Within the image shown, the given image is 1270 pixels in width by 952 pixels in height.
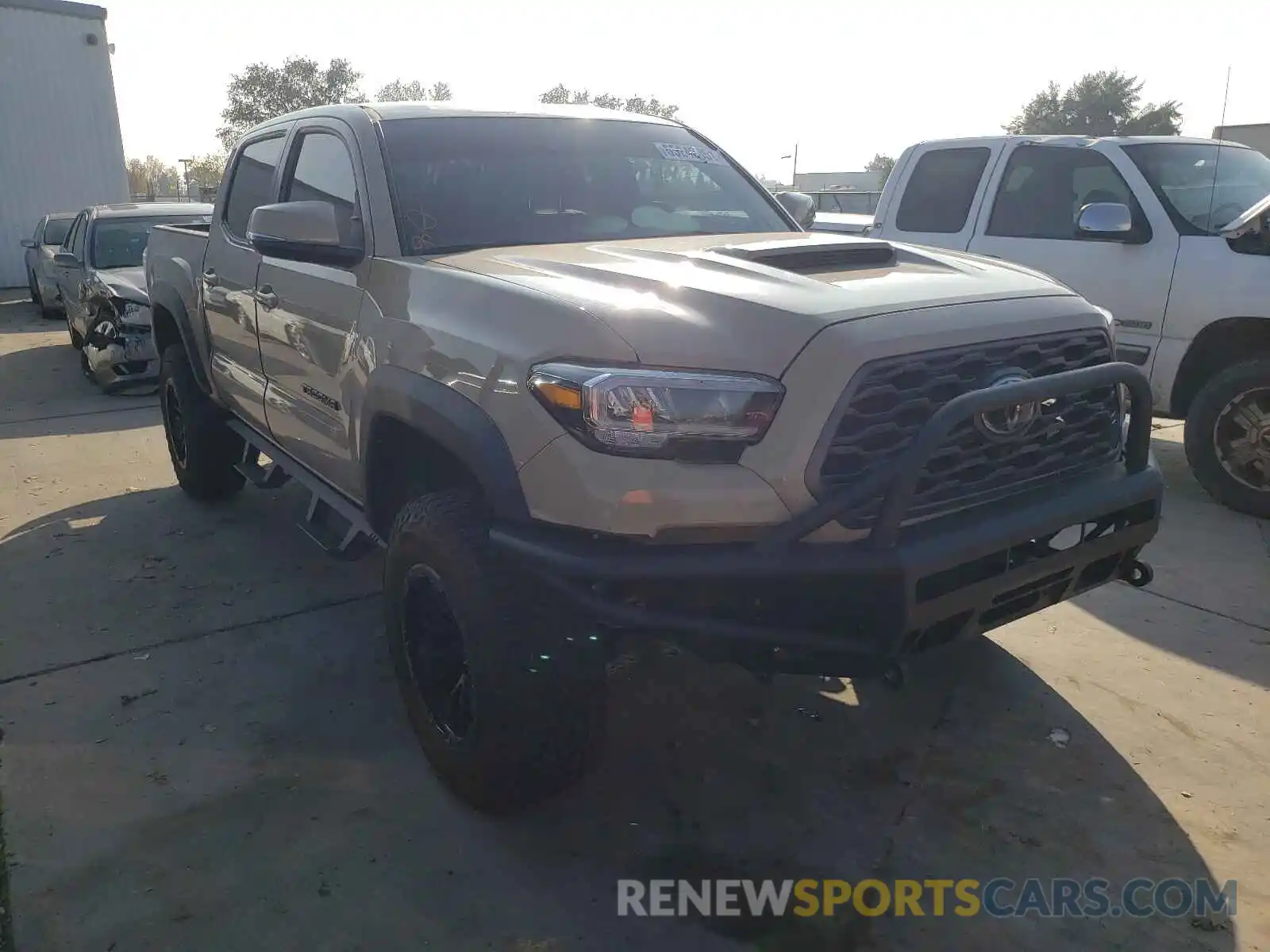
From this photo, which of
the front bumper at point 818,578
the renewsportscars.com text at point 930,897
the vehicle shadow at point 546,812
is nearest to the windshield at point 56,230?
the vehicle shadow at point 546,812

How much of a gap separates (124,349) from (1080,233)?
7.69 m

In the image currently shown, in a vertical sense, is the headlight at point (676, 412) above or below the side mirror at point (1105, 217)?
below

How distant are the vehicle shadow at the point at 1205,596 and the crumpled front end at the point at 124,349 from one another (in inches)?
308

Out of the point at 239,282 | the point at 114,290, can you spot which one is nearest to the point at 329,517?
the point at 239,282

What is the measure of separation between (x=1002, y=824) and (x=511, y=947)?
1.41 meters

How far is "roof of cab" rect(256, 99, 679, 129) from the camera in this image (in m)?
3.55

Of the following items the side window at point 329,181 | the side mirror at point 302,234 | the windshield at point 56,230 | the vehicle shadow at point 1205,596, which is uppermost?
the side window at point 329,181

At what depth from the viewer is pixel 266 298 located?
3988mm

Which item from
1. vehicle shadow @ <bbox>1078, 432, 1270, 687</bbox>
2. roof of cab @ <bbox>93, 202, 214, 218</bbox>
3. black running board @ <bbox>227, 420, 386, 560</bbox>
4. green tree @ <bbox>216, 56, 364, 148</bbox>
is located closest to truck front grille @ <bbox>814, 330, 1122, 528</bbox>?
vehicle shadow @ <bbox>1078, 432, 1270, 687</bbox>

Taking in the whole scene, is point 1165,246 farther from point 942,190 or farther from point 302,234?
point 302,234

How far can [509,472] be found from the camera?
2406 mm

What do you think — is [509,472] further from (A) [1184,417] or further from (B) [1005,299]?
(A) [1184,417]

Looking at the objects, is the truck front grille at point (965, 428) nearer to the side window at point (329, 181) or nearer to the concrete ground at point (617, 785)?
the concrete ground at point (617, 785)

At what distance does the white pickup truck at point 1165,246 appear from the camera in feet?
17.0
